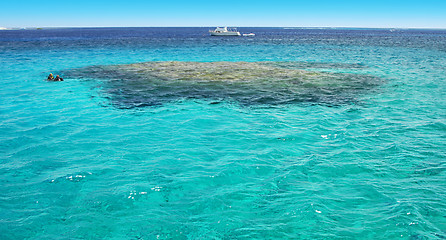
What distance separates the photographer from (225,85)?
2770 centimetres

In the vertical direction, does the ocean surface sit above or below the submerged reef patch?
below

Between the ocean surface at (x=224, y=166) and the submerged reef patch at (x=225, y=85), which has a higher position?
the submerged reef patch at (x=225, y=85)

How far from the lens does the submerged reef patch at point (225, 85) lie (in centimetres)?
2300

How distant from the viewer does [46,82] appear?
3055 centimetres

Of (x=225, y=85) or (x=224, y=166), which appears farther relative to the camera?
(x=225, y=85)

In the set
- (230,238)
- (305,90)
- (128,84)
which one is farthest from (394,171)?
(128,84)

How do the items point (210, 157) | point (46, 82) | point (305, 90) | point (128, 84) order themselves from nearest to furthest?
point (210, 157) → point (305, 90) → point (128, 84) → point (46, 82)

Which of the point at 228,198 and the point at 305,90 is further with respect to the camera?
the point at 305,90

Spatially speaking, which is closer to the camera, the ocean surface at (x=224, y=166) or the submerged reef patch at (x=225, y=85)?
the ocean surface at (x=224, y=166)

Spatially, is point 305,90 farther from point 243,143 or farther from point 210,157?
point 210,157

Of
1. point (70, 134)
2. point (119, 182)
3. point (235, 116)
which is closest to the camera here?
point (119, 182)

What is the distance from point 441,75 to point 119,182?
120 ft

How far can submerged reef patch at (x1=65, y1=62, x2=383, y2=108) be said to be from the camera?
23.0 m

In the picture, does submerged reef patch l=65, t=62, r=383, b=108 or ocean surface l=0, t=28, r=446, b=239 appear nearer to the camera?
ocean surface l=0, t=28, r=446, b=239
